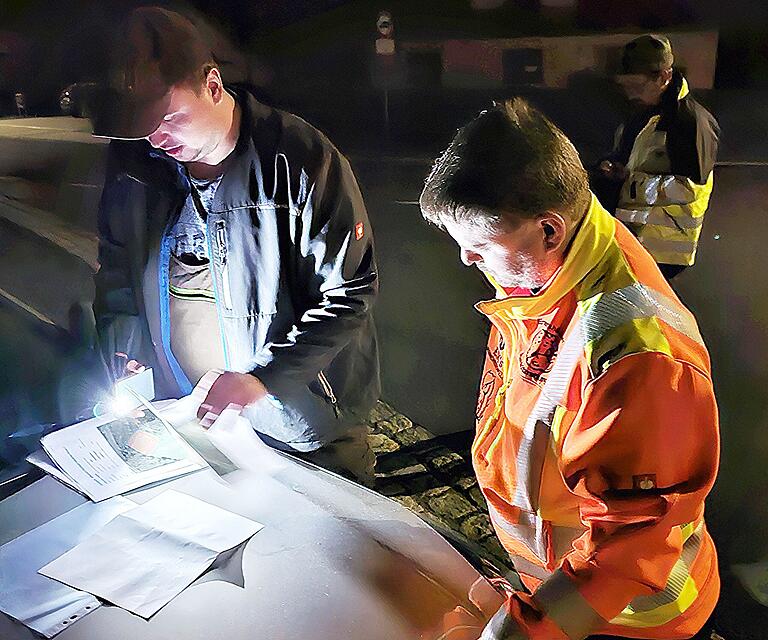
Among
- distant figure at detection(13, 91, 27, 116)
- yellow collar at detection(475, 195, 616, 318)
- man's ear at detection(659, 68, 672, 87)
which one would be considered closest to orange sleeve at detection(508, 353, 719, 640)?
yellow collar at detection(475, 195, 616, 318)

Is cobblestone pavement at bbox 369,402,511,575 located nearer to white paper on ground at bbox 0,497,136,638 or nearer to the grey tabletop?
the grey tabletop

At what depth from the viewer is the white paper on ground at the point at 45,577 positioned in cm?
129

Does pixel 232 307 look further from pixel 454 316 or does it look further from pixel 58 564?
pixel 58 564

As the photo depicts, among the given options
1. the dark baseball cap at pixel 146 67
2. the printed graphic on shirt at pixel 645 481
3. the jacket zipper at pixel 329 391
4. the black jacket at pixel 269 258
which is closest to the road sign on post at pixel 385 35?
the black jacket at pixel 269 258

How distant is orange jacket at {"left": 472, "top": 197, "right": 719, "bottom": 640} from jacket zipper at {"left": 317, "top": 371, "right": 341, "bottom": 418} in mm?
346

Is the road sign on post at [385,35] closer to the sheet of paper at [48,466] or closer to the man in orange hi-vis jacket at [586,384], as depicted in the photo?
the man in orange hi-vis jacket at [586,384]

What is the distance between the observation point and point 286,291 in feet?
4.46

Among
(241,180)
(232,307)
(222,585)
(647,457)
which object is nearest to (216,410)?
(232,307)

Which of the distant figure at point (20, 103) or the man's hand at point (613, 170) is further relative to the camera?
the distant figure at point (20, 103)

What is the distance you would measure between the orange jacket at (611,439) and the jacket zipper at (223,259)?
0.45 metres

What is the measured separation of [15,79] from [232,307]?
517 mm

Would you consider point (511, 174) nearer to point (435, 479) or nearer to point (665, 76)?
point (665, 76)

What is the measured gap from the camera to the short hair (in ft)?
3.42

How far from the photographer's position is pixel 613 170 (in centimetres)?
114
